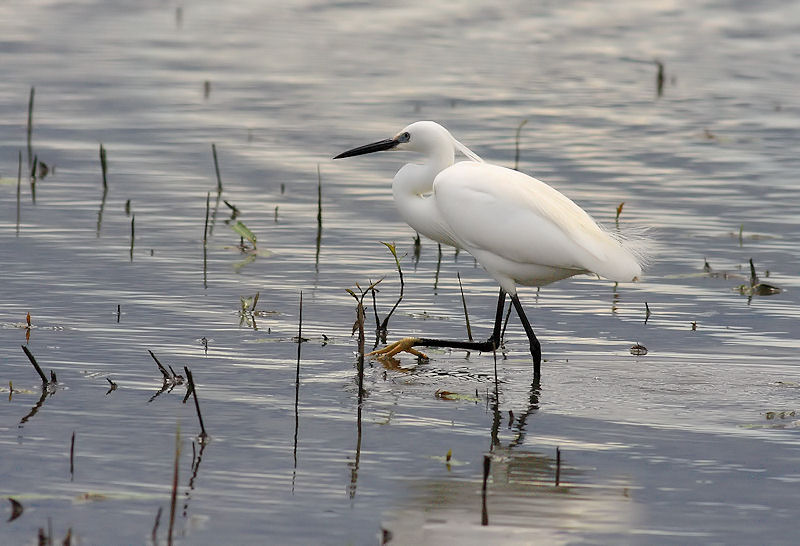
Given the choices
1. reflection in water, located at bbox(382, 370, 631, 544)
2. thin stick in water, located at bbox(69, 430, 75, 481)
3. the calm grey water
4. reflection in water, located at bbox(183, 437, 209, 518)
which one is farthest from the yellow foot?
thin stick in water, located at bbox(69, 430, 75, 481)

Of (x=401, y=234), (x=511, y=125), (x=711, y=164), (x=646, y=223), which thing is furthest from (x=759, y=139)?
(x=401, y=234)

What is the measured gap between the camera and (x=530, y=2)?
2139cm

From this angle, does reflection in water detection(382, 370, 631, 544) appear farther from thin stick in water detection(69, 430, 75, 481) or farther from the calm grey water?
thin stick in water detection(69, 430, 75, 481)

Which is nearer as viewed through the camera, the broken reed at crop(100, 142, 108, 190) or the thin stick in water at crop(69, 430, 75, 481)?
the thin stick in water at crop(69, 430, 75, 481)

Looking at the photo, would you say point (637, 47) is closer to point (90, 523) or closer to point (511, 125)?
point (511, 125)

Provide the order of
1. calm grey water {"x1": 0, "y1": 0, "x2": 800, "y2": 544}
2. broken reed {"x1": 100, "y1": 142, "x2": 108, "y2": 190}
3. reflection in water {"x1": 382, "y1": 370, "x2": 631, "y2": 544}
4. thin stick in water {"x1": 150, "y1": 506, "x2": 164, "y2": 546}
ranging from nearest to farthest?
1. thin stick in water {"x1": 150, "y1": 506, "x2": 164, "y2": 546}
2. reflection in water {"x1": 382, "y1": 370, "x2": 631, "y2": 544}
3. calm grey water {"x1": 0, "y1": 0, "x2": 800, "y2": 544}
4. broken reed {"x1": 100, "y1": 142, "x2": 108, "y2": 190}

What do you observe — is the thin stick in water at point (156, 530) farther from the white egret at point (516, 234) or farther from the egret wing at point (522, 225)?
the egret wing at point (522, 225)

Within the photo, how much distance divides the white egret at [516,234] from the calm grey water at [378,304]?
28 cm

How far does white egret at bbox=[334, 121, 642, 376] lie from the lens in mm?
7098

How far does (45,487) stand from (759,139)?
923 cm

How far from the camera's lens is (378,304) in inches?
323

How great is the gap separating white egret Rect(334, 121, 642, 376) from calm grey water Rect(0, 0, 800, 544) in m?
0.28

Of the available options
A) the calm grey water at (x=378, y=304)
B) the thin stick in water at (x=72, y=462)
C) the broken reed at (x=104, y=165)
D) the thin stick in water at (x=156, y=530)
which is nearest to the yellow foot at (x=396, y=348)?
the calm grey water at (x=378, y=304)

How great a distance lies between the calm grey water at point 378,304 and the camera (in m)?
5.02
